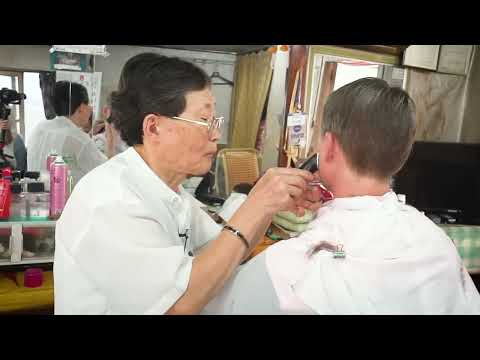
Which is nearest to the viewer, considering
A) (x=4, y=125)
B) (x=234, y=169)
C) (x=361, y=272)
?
(x=361, y=272)

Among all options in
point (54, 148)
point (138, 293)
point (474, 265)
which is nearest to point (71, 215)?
point (138, 293)

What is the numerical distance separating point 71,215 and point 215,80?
62cm

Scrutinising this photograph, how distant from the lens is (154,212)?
0.86 m

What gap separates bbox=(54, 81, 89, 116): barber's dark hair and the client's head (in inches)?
35.8

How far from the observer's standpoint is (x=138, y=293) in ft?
2.44

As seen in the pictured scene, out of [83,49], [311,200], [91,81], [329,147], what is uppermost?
[83,49]

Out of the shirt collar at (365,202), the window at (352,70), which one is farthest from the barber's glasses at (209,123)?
the window at (352,70)

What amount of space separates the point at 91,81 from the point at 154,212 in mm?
682

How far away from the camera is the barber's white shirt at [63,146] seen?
1.32 metres

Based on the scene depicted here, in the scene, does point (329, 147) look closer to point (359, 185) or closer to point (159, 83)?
point (359, 185)

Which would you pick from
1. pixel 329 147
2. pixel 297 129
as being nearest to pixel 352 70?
pixel 297 129

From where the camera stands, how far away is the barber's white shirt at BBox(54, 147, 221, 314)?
28.8 inches

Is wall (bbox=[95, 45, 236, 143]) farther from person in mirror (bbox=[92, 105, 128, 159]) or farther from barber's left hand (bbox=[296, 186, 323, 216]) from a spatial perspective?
barber's left hand (bbox=[296, 186, 323, 216])
